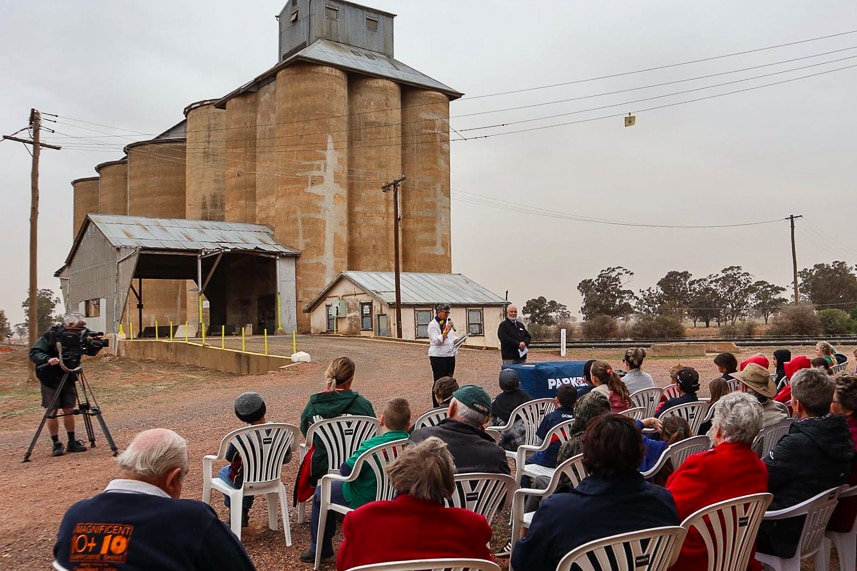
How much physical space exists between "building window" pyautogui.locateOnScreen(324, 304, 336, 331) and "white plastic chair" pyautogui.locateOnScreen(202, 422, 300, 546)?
2896 centimetres

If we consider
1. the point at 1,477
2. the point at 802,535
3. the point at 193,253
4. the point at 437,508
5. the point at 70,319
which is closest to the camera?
the point at 437,508

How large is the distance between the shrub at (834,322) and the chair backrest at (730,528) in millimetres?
36292

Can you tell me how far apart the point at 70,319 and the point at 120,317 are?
2335 cm

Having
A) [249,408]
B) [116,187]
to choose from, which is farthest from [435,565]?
[116,187]

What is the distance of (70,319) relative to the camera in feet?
26.2

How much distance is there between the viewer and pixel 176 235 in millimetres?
32531

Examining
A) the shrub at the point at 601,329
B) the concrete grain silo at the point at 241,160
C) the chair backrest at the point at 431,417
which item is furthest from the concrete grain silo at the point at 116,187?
the chair backrest at the point at 431,417

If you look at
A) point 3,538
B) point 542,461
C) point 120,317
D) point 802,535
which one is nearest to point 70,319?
point 3,538

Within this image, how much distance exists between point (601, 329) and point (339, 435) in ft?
128

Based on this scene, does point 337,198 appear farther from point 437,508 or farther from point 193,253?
point 437,508

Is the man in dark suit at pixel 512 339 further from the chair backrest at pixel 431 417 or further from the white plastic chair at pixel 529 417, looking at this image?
the chair backrest at pixel 431 417

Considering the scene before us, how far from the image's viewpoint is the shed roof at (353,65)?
134 feet

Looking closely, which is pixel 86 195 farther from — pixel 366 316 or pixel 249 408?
pixel 249 408

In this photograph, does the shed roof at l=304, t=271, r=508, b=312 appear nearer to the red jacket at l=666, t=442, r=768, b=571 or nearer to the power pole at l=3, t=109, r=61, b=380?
the power pole at l=3, t=109, r=61, b=380
